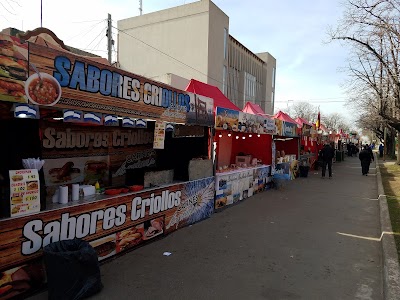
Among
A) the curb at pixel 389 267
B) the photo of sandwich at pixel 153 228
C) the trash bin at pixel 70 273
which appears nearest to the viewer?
the trash bin at pixel 70 273

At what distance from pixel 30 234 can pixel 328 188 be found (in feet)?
41.9

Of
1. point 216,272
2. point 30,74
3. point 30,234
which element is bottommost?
point 216,272

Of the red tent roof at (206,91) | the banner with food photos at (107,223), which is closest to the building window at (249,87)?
the red tent roof at (206,91)

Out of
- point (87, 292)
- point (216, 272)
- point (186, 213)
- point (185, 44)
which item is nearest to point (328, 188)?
point (186, 213)

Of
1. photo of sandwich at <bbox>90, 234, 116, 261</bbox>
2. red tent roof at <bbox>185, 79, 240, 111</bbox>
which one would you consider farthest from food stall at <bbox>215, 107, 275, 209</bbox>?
photo of sandwich at <bbox>90, 234, 116, 261</bbox>

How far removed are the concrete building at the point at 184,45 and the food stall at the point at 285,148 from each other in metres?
15.0

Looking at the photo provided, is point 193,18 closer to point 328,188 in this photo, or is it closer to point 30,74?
point 328,188

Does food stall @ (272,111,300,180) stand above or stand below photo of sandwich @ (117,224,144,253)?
above

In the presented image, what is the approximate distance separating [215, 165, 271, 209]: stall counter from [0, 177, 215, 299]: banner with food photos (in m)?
1.05

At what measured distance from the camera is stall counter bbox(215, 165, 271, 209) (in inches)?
366

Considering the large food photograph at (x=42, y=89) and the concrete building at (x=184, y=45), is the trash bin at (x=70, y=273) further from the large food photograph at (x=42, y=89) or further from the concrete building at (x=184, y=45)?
the concrete building at (x=184, y=45)

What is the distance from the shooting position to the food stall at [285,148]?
1445 centimetres

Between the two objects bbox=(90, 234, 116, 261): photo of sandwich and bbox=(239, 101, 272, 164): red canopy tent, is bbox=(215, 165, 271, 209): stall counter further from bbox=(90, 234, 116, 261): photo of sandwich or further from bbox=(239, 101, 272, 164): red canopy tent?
bbox=(90, 234, 116, 261): photo of sandwich

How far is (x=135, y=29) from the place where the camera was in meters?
36.3
